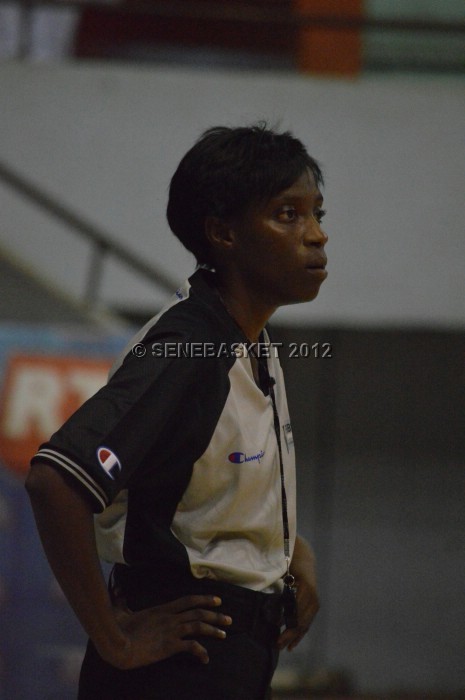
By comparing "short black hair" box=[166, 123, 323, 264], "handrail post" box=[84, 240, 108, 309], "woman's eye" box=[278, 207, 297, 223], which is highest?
"handrail post" box=[84, 240, 108, 309]

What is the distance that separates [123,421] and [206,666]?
36 cm

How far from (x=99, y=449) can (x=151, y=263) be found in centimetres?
287

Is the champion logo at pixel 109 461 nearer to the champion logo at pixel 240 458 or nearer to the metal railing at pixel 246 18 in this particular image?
the champion logo at pixel 240 458

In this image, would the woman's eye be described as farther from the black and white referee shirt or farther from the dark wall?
the dark wall

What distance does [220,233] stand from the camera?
151 cm

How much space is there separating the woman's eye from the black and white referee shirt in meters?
0.16

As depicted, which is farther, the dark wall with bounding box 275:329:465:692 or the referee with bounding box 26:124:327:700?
the dark wall with bounding box 275:329:465:692

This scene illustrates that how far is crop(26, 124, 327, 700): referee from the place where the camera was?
129 cm

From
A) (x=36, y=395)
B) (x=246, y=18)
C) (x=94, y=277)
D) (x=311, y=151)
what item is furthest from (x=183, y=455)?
(x=246, y=18)

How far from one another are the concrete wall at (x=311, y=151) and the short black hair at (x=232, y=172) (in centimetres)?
253

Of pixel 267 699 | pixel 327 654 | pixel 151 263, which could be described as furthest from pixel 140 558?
pixel 327 654

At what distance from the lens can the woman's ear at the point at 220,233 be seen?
1.51 meters

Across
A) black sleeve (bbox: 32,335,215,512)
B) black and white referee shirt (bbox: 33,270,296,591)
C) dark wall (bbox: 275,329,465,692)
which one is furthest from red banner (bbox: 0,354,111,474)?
black sleeve (bbox: 32,335,215,512)

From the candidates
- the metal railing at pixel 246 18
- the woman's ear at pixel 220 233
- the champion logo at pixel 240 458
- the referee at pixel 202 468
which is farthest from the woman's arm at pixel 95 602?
the metal railing at pixel 246 18
